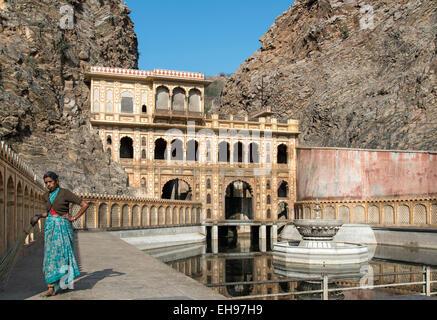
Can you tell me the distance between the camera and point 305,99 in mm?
76812

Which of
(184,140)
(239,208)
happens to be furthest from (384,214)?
(184,140)

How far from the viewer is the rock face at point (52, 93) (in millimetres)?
37875

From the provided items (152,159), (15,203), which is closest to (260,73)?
(152,159)

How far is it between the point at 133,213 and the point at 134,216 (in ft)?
0.96

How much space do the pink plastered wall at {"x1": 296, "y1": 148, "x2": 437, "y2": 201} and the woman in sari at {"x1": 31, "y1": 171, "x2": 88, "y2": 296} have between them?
3857 cm

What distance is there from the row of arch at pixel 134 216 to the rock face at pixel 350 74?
2582 cm

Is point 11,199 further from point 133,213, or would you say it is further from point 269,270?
point 133,213

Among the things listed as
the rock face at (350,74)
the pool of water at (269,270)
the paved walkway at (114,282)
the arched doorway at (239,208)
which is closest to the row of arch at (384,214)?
the pool of water at (269,270)

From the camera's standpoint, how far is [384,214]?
42.6 meters

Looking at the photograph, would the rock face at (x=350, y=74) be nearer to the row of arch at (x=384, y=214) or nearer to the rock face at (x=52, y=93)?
the row of arch at (x=384, y=214)

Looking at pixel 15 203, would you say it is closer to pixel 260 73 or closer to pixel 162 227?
pixel 162 227

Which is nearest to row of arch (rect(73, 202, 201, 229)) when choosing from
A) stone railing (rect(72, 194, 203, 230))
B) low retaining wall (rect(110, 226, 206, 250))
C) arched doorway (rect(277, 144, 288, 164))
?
stone railing (rect(72, 194, 203, 230))

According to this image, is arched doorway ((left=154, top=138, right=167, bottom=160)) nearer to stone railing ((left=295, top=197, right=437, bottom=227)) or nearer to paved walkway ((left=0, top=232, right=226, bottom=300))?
stone railing ((left=295, top=197, right=437, bottom=227))

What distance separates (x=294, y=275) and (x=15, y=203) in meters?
16.7
